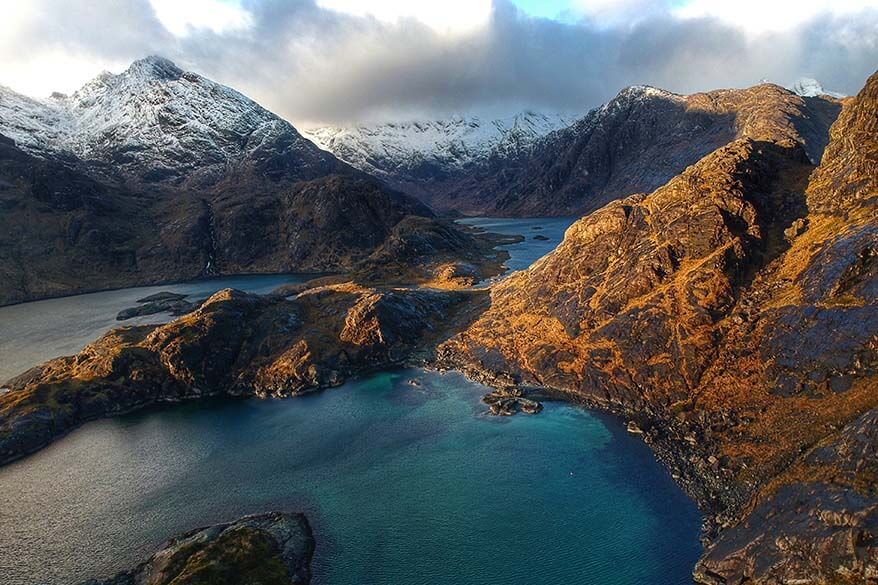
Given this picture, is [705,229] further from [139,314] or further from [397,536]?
[139,314]

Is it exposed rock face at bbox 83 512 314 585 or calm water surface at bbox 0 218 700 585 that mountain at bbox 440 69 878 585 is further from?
exposed rock face at bbox 83 512 314 585

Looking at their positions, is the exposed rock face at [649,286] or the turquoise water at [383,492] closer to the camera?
the turquoise water at [383,492]

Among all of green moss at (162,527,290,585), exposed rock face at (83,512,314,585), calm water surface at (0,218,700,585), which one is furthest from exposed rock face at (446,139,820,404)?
green moss at (162,527,290,585)

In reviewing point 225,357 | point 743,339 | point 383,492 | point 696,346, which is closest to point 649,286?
point 696,346

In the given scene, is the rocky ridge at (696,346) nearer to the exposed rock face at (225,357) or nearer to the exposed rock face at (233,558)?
the exposed rock face at (225,357)

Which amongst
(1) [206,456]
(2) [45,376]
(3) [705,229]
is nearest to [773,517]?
(3) [705,229]

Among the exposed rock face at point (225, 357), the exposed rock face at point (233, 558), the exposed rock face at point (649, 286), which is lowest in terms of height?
the exposed rock face at point (233, 558)

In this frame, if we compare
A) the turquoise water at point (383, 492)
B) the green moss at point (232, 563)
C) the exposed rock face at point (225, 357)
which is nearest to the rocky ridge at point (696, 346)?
the exposed rock face at point (225, 357)
